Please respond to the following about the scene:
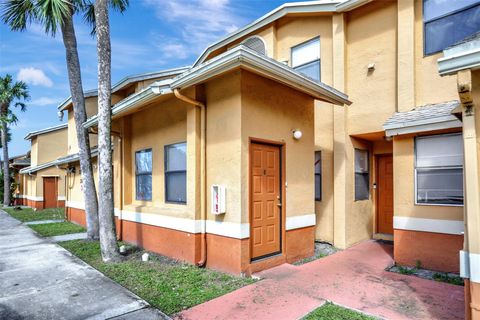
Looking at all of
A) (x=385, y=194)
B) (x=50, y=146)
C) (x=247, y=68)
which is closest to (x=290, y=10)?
(x=247, y=68)

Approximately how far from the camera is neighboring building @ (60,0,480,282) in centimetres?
560

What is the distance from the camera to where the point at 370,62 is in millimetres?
7602

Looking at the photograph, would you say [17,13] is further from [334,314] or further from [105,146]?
[334,314]

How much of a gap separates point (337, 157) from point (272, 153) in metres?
2.56

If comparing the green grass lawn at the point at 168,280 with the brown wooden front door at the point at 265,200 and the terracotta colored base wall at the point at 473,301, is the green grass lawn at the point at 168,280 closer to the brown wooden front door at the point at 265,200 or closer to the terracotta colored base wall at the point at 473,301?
the brown wooden front door at the point at 265,200

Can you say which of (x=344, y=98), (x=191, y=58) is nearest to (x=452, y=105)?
(x=344, y=98)

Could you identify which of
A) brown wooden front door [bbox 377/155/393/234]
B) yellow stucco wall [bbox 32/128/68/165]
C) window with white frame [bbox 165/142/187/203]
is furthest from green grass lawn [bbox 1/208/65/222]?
Result: brown wooden front door [bbox 377/155/393/234]

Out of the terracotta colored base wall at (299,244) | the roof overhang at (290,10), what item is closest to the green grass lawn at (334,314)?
the terracotta colored base wall at (299,244)

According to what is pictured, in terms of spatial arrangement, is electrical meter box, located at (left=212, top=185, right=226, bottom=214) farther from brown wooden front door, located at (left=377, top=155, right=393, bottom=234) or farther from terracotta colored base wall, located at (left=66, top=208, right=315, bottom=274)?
brown wooden front door, located at (left=377, top=155, right=393, bottom=234)

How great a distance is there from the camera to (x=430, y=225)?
19.4ft

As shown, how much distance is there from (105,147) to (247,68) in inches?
154

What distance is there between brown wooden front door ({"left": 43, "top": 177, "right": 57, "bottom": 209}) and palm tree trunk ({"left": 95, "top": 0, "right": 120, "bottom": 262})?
1747 centimetres

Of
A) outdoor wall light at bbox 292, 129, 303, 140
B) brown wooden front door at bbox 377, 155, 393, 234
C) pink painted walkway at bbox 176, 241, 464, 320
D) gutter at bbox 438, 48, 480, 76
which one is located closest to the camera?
gutter at bbox 438, 48, 480, 76

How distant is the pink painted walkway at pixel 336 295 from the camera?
4.02 m
